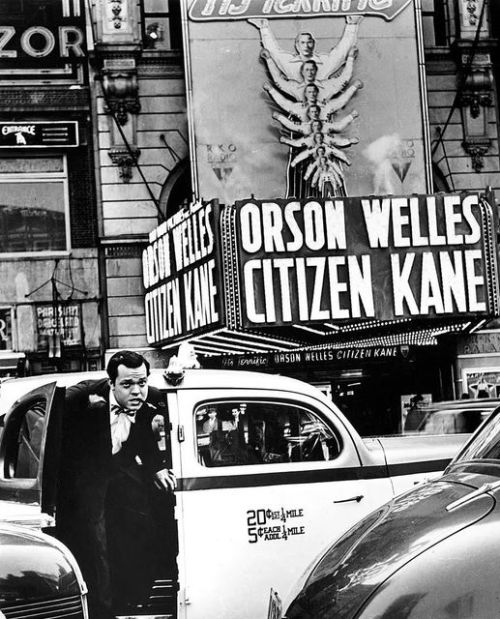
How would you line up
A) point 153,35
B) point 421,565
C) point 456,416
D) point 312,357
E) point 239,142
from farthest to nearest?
point 153,35, point 312,357, point 239,142, point 456,416, point 421,565

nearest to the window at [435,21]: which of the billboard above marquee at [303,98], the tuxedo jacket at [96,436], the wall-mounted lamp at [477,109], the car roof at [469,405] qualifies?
the wall-mounted lamp at [477,109]

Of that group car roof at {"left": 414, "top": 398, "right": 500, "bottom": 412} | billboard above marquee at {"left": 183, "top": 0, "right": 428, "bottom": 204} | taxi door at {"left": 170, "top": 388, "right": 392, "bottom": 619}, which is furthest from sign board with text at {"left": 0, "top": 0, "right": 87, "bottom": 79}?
taxi door at {"left": 170, "top": 388, "right": 392, "bottom": 619}

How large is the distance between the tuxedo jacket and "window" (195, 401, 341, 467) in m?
0.33

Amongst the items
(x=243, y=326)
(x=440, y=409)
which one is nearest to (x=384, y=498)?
(x=440, y=409)

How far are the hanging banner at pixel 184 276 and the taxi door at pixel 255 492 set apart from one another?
9.10 metres

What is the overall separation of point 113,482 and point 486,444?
2475 millimetres

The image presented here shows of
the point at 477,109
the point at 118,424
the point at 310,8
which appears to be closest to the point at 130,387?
the point at 118,424

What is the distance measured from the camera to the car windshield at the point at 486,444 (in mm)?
4297

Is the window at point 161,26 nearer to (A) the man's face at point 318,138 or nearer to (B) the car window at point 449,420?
(A) the man's face at point 318,138

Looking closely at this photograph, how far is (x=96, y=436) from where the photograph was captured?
5945 mm

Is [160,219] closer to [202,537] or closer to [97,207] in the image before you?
[97,207]

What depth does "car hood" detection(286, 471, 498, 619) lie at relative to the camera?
328 centimetres

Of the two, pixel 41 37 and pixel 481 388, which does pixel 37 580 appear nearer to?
pixel 481 388

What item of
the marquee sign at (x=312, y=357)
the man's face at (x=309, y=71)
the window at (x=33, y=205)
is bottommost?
the marquee sign at (x=312, y=357)
